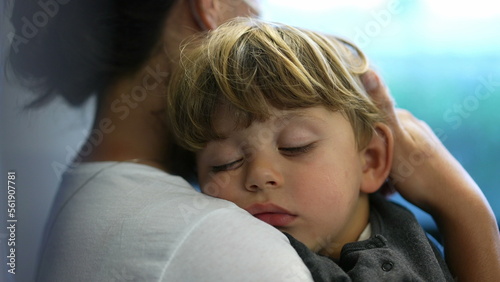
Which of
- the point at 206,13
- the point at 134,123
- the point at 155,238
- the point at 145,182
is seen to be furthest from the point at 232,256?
the point at 206,13

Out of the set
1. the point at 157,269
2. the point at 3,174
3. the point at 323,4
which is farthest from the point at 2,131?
the point at 323,4

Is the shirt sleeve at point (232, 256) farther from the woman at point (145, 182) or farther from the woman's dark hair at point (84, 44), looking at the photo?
the woman's dark hair at point (84, 44)

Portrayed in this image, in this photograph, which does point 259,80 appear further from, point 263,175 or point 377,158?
point 377,158

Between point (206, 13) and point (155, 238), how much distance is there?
0.49 m

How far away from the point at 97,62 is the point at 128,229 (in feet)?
1.29

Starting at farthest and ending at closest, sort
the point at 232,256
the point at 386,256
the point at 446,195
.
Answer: the point at 446,195, the point at 386,256, the point at 232,256

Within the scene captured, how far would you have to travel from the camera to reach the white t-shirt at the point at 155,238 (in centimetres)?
72

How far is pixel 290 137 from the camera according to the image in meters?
0.89

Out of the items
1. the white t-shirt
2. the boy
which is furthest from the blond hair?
the white t-shirt

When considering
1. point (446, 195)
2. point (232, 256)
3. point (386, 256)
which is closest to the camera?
point (232, 256)

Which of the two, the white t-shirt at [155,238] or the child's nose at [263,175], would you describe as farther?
the child's nose at [263,175]

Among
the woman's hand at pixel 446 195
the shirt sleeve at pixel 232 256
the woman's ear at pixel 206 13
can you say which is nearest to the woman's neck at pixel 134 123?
the woman's ear at pixel 206 13

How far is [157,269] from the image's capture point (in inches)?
29.0

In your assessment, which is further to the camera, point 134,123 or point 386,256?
point 134,123
